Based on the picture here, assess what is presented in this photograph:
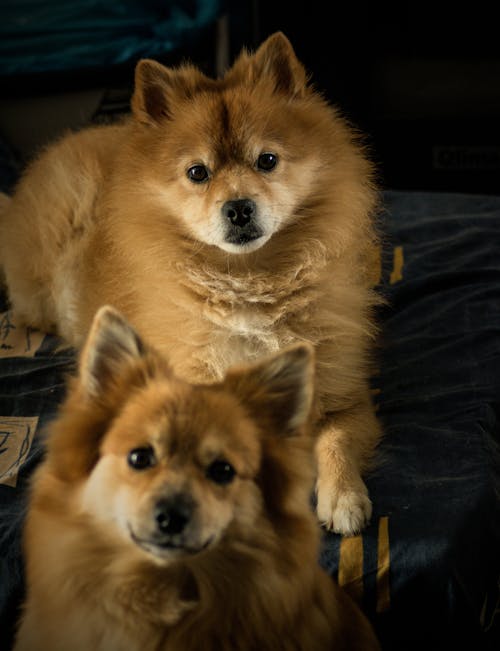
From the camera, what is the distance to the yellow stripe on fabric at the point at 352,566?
1.49 m

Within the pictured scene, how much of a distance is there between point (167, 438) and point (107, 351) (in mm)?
187

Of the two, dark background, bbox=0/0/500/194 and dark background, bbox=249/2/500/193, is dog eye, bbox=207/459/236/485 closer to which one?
dark background, bbox=0/0/500/194

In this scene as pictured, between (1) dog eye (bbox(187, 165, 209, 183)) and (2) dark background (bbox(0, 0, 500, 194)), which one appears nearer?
(1) dog eye (bbox(187, 165, 209, 183))

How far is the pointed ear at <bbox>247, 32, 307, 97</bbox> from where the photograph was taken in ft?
6.23

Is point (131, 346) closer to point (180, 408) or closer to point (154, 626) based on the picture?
point (180, 408)

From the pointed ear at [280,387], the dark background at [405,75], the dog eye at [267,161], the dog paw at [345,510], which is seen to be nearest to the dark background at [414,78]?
the dark background at [405,75]

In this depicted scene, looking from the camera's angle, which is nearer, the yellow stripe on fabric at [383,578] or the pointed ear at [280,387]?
the pointed ear at [280,387]

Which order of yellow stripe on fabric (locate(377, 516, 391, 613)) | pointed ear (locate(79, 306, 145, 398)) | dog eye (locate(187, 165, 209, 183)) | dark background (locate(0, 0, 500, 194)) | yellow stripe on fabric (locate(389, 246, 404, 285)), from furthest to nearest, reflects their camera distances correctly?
dark background (locate(0, 0, 500, 194)) < yellow stripe on fabric (locate(389, 246, 404, 285)) < dog eye (locate(187, 165, 209, 183)) < yellow stripe on fabric (locate(377, 516, 391, 613)) < pointed ear (locate(79, 306, 145, 398))

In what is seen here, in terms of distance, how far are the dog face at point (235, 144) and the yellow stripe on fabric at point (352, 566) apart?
2.12 feet

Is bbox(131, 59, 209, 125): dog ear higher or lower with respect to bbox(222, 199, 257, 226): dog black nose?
higher

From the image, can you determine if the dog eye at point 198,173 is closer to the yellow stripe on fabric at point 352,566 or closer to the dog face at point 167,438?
the dog face at point 167,438

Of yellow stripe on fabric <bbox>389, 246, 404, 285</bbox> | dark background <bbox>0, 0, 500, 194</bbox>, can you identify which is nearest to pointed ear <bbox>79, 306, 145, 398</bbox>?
yellow stripe on fabric <bbox>389, 246, 404, 285</bbox>

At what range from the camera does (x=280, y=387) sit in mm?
1263

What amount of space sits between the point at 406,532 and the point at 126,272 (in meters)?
0.94
